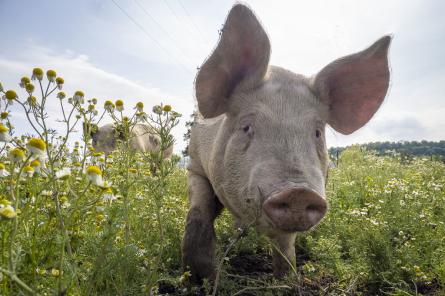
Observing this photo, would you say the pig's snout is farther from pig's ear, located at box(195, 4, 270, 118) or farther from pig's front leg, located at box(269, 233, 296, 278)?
pig's ear, located at box(195, 4, 270, 118)

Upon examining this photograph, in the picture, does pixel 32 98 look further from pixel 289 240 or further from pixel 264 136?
pixel 289 240

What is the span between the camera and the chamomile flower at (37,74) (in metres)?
2.12

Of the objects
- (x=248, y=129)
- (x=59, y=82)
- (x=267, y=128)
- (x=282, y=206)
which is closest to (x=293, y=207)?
(x=282, y=206)

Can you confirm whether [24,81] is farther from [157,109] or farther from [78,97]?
[157,109]

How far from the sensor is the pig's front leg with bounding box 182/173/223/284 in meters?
2.87

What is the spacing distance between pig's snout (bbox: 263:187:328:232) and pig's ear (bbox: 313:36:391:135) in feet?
4.47

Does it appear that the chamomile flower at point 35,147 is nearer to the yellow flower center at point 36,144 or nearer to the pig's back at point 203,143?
the yellow flower center at point 36,144

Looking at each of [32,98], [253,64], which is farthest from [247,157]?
[32,98]

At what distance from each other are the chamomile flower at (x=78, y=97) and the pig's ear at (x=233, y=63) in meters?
0.90

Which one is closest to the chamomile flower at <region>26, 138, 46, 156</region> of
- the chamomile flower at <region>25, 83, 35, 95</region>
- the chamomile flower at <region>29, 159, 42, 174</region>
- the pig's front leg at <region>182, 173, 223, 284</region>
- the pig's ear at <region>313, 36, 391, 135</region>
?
the chamomile flower at <region>29, 159, 42, 174</region>

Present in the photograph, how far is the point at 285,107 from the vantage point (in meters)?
2.76

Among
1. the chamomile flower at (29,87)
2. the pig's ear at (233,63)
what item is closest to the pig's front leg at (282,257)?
the pig's ear at (233,63)

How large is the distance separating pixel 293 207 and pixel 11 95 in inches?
71.3

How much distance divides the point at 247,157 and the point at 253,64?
0.89 meters
